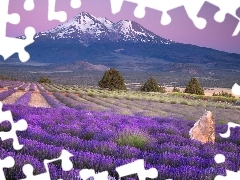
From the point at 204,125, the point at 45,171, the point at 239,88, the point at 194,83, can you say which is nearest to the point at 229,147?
the point at 204,125

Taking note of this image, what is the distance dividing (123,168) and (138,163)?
0.58 feet

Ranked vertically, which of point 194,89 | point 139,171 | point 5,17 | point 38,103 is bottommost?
point 194,89

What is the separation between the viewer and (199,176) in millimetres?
4758

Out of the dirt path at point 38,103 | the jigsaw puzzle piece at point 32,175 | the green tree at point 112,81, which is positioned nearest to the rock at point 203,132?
the jigsaw puzzle piece at point 32,175

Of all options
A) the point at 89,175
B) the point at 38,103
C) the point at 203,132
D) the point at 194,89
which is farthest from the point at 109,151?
the point at 194,89

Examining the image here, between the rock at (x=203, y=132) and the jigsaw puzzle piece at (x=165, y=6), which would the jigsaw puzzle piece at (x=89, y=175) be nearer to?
the jigsaw puzzle piece at (x=165, y=6)

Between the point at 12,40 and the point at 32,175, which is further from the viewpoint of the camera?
the point at 12,40

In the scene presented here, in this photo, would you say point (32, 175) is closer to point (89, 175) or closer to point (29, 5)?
point (89, 175)

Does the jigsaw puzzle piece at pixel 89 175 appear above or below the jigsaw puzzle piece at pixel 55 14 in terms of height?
below

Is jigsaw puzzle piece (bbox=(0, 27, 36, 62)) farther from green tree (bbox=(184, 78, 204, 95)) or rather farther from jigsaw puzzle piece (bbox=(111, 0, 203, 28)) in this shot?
green tree (bbox=(184, 78, 204, 95))

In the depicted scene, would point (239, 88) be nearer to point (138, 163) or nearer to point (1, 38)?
point (138, 163)

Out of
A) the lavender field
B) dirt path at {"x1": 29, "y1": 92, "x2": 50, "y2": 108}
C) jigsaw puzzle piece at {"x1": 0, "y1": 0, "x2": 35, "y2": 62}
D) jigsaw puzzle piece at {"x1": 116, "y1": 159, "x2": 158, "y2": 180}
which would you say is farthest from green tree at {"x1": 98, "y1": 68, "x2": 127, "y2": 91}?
jigsaw puzzle piece at {"x1": 116, "y1": 159, "x2": 158, "y2": 180}

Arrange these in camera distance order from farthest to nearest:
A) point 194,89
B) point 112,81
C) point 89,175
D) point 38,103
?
1. point 194,89
2. point 112,81
3. point 38,103
4. point 89,175

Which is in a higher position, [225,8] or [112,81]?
[225,8]
